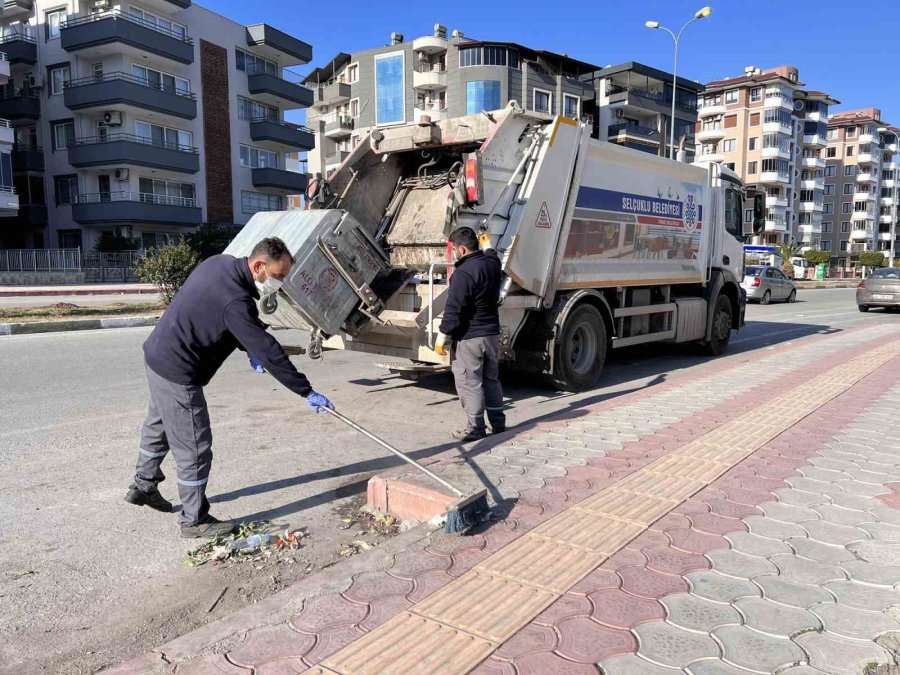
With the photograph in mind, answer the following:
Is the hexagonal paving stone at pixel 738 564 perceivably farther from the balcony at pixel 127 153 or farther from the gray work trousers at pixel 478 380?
the balcony at pixel 127 153

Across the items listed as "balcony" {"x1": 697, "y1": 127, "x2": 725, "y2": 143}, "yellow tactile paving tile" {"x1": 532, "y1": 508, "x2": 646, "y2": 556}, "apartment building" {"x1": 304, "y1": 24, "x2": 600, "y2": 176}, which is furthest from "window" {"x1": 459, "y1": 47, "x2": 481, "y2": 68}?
"yellow tactile paving tile" {"x1": 532, "y1": 508, "x2": 646, "y2": 556}

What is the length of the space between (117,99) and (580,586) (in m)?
37.0

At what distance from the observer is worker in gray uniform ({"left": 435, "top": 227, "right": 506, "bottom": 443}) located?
5492 millimetres

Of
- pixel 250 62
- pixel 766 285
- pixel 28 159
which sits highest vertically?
pixel 250 62

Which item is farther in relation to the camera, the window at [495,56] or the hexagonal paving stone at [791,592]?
the window at [495,56]

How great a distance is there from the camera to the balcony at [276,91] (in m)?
40.9

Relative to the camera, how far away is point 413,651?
2.43 meters

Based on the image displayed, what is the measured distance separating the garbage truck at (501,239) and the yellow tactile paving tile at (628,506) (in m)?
2.66

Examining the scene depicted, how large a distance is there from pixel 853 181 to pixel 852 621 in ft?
348

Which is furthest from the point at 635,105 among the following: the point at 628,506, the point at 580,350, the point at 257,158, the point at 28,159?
the point at 628,506

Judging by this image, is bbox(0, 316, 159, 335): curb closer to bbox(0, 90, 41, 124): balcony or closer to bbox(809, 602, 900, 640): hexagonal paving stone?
bbox(809, 602, 900, 640): hexagonal paving stone

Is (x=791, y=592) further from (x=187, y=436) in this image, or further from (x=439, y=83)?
(x=439, y=83)

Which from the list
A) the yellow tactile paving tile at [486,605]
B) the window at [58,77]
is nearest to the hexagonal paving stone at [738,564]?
the yellow tactile paving tile at [486,605]

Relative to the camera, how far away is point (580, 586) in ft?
9.53
